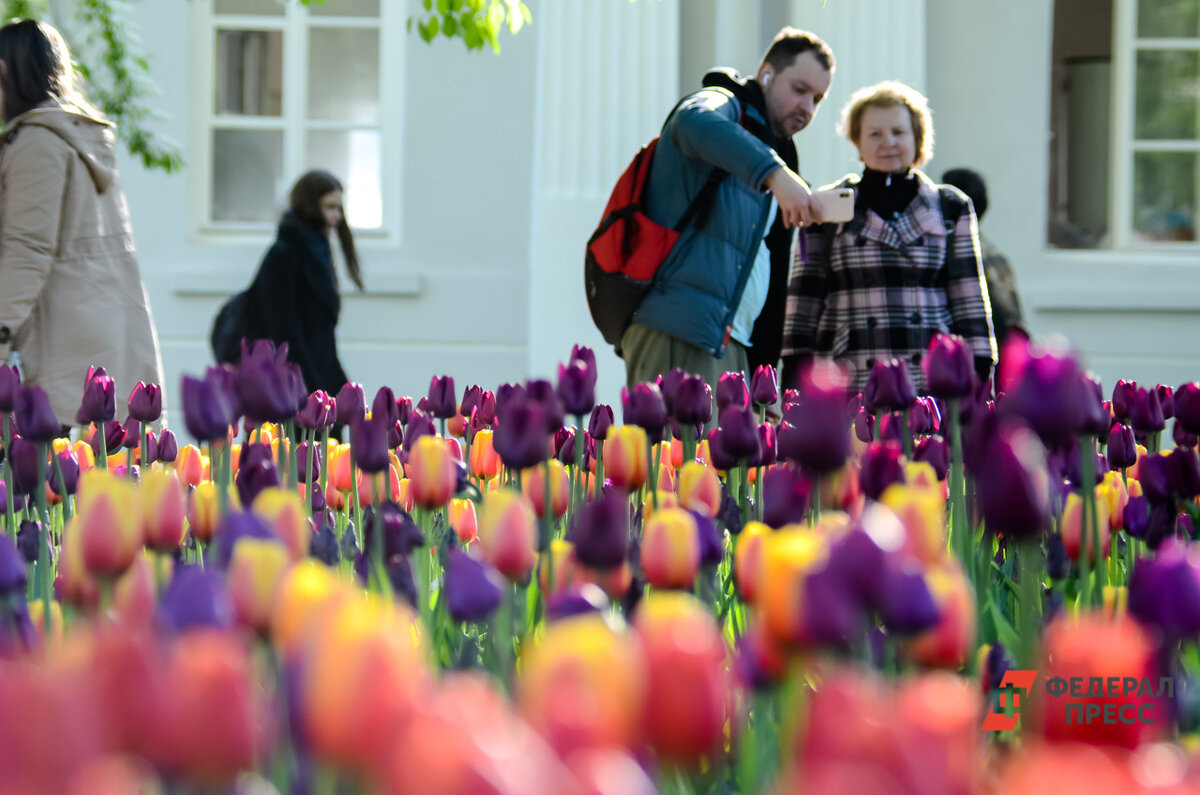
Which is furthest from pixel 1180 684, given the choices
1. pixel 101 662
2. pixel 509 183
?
pixel 509 183

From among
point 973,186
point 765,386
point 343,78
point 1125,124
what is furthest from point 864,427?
point 1125,124

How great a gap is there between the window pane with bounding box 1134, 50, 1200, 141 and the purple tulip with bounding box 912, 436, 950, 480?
6.70 metres

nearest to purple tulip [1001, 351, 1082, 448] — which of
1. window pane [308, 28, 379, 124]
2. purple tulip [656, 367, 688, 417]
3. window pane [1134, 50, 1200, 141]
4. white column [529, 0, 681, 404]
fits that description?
purple tulip [656, 367, 688, 417]

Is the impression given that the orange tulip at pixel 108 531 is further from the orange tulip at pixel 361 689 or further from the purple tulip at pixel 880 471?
the purple tulip at pixel 880 471

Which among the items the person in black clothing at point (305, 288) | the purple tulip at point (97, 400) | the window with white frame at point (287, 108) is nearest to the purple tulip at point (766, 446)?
the purple tulip at point (97, 400)

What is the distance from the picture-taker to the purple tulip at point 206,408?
4.38 feet

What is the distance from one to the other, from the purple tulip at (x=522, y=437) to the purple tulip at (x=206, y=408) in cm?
27

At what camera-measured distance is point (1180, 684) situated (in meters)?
0.98

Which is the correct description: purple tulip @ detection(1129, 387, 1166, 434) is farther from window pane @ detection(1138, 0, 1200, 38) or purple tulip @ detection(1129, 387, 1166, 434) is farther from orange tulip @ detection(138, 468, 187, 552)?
window pane @ detection(1138, 0, 1200, 38)

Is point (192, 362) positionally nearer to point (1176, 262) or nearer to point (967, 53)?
point (967, 53)

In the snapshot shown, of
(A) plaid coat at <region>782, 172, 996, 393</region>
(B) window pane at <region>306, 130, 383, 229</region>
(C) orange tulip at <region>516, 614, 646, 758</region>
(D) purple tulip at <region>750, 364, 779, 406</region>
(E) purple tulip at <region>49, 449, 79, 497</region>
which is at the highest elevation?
(B) window pane at <region>306, 130, 383, 229</region>

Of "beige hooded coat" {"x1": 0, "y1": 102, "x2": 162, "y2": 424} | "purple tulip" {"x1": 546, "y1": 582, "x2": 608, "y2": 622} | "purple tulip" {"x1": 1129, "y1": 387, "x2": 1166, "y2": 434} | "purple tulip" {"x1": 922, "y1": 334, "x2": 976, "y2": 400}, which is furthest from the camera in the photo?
"beige hooded coat" {"x1": 0, "y1": 102, "x2": 162, "y2": 424}

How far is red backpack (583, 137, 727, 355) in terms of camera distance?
10.5 feet

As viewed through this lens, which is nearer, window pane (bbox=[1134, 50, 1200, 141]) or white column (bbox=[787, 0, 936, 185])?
white column (bbox=[787, 0, 936, 185])
